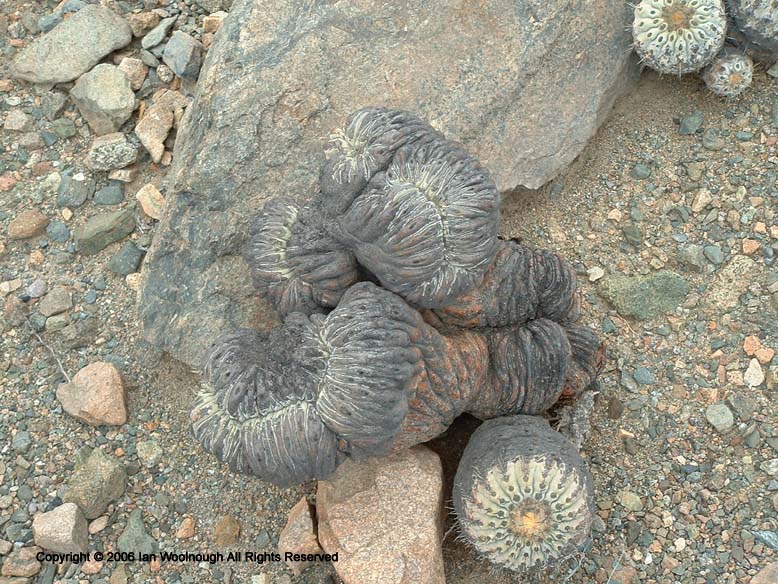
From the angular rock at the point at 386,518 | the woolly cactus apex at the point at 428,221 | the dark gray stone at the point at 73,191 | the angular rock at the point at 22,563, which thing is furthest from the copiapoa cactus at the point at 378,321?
the dark gray stone at the point at 73,191

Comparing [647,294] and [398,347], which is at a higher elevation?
[398,347]

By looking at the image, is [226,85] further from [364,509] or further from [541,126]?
[364,509]

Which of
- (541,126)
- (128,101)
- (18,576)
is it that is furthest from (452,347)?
(128,101)

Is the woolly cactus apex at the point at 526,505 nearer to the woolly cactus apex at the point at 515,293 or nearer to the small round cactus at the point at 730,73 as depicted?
the woolly cactus apex at the point at 515,293

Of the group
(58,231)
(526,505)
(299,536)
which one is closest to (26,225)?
(58,231)

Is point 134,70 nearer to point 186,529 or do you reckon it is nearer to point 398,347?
point 186,529
